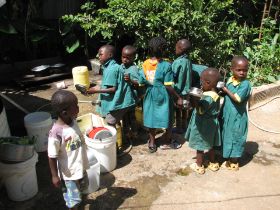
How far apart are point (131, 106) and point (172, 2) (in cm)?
277

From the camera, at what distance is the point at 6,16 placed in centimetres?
828

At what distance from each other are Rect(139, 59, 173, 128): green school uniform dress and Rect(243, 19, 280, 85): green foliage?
3.11m

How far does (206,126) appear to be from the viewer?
4.63 meters

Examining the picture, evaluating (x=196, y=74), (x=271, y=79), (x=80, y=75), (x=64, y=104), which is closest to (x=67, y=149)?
(x=64, y=104)

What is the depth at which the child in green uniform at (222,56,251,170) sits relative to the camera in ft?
14.8

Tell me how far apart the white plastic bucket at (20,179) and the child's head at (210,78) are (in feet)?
7.41

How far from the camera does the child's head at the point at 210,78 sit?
14.3 ft

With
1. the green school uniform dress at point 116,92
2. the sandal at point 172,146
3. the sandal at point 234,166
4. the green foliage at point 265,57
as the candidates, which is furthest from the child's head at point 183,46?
the green foliage at point 265,57

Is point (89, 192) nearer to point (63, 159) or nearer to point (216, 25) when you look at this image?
point (63, 159)

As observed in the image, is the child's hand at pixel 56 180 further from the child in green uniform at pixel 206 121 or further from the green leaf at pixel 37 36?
the green leaf at pixel 37 36

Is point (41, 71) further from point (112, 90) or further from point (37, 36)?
point (112, 90)

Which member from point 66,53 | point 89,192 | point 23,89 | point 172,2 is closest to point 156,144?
point 89,192

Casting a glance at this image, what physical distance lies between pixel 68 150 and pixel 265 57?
19.2 feet

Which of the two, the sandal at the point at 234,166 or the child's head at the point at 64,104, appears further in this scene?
the sandal at the point at 234,166
